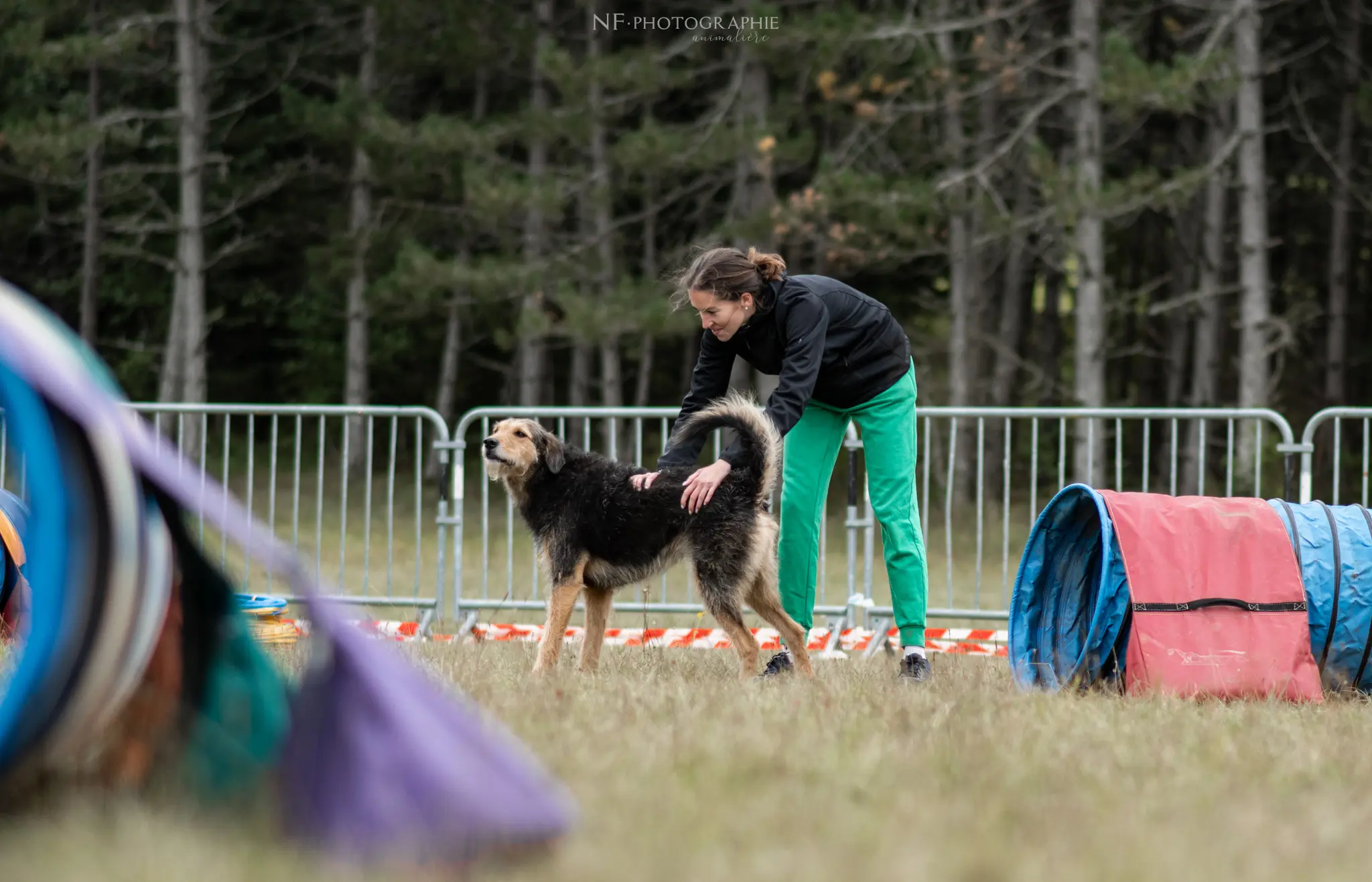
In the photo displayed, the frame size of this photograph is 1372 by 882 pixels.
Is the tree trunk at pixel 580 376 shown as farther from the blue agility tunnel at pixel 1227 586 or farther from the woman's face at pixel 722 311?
the blue agility tunnel at pixel 1227 586

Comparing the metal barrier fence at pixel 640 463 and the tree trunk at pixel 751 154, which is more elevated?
the tree trunk at pixel 751 154

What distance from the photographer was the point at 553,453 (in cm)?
617

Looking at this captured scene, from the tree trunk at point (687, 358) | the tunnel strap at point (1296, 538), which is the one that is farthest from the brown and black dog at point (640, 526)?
the tree trunk at point (687, 358)

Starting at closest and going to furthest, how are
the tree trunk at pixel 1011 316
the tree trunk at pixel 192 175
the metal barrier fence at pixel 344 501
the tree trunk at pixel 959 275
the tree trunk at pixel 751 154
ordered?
1. the metal barrier fence at pixel 344 501
2. the tree trunk at pixel 751 154
3. the tree trunk at pixel 959 275
4. the tree trunk at pixel 192 175
5. the tree trunk at pixel 1011 316

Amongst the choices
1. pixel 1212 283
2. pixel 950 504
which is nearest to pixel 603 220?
pixel 1212 283

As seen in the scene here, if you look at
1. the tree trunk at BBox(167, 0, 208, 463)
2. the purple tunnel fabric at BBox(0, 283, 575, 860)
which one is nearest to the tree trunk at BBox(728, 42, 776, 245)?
the tree trunk at BBox(167, 0, 208, 463)

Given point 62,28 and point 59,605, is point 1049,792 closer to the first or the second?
point 59,605

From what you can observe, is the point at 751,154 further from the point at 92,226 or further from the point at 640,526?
the point at 640,526

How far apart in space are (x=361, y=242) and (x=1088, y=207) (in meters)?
11.7

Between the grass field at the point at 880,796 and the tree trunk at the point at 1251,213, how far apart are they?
11608 mm

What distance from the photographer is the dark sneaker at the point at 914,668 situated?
5551 mm

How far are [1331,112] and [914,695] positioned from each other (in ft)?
71.2

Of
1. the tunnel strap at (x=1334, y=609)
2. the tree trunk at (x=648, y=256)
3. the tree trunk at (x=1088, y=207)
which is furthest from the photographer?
the tree trunk at (x=648, y=256)

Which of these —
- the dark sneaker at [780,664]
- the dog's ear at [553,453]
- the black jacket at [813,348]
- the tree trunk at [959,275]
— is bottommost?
the dark sneaker at [780,664]
